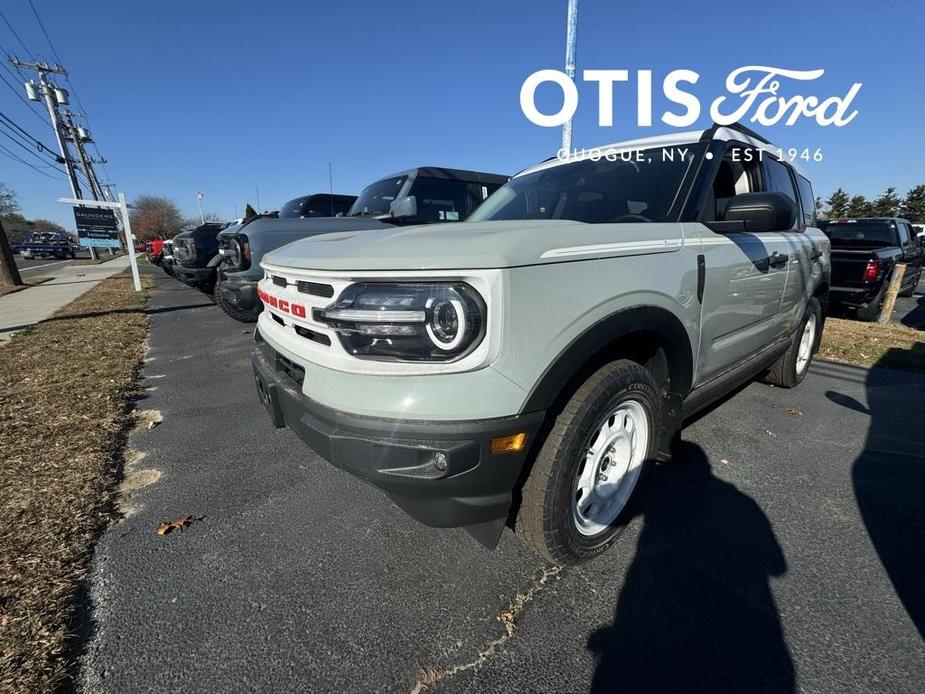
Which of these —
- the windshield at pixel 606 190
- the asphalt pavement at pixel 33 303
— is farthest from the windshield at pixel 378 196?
the asphalt pavement at pixel 33 303

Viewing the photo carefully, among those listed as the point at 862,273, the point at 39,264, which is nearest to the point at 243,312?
the point at 862,273

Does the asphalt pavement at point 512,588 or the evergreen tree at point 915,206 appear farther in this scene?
the evergreen tree at point 915,206

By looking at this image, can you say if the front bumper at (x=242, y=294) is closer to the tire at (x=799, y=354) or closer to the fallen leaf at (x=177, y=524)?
→ the fallen leaf at (x=177, y=524)

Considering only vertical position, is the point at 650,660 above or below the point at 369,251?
below

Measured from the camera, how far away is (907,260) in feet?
30.7

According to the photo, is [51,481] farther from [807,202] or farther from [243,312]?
[807,202]

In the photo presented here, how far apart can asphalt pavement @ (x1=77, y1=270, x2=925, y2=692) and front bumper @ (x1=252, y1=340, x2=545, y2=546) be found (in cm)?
43

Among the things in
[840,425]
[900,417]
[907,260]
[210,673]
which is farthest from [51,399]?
[907,260]

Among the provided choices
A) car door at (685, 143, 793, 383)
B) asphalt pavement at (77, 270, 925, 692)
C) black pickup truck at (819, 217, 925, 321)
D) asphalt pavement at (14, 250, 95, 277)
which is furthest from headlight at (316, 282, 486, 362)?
asphalt pavement at (14, 250, 95, 277)

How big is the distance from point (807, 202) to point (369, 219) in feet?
14.8

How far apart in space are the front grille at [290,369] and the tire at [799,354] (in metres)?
3.93

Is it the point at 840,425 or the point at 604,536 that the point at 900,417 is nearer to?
the point at 840,425

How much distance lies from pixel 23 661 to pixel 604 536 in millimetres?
2181

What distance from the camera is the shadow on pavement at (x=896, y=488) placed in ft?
5.98
